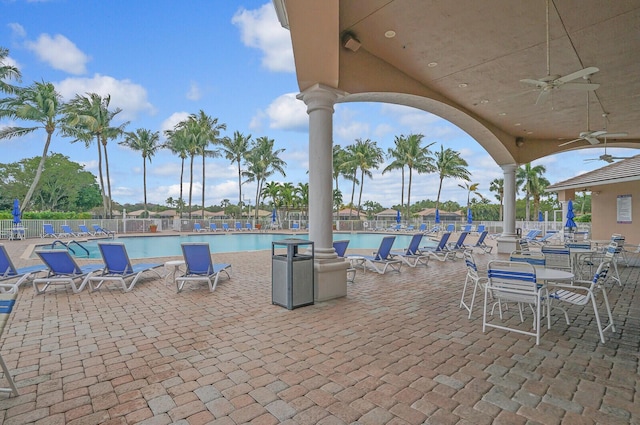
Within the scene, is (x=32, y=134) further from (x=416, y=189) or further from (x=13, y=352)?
(x=416, y=189)

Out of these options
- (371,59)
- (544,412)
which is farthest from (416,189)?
(544,412)

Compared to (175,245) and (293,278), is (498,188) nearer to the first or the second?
(175,245)

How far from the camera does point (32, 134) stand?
21109 millimetres

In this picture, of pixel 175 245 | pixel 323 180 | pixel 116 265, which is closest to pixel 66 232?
pixel 175 245

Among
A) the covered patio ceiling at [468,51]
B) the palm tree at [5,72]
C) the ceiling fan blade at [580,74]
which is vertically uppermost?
the palm tree at [5,72]

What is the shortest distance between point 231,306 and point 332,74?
381 cm

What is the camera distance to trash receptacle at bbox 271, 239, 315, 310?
4.73 meters

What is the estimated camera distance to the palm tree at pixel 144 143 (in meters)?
32.1

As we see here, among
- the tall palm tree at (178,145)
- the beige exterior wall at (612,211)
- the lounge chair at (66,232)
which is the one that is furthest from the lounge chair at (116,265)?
the tall palm tree at (178,145)

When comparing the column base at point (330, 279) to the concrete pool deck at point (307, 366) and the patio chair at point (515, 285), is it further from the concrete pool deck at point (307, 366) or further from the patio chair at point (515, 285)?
the patio chair at point (515, 285)

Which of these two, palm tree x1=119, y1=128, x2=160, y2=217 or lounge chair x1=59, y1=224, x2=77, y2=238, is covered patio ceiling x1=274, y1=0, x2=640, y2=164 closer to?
lounge chair x1=59, y1=224, x2=77, y2=238

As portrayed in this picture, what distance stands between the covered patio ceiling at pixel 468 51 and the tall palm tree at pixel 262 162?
29804 mm

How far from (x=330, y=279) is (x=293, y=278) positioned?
0.81m

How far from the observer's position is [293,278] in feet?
15.6
